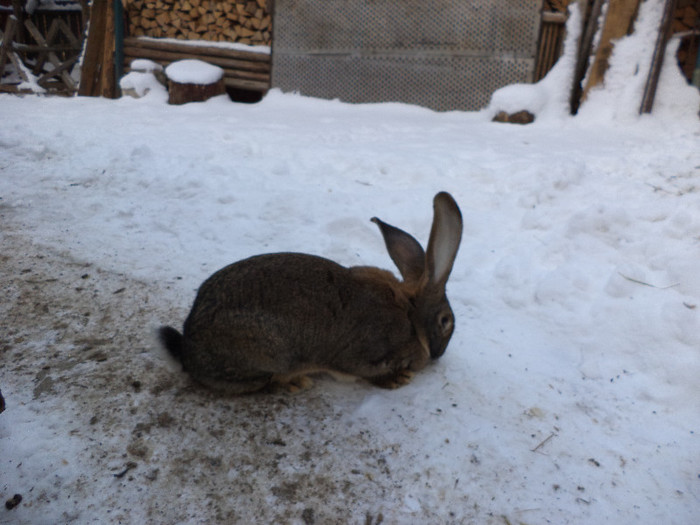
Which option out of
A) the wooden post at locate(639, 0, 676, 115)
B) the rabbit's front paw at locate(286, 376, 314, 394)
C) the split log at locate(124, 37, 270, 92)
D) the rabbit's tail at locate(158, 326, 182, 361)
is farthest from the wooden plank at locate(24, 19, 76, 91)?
the rabbit's front paw at locate(286, 376, 314, 394)

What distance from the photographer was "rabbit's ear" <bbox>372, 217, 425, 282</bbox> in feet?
8.18

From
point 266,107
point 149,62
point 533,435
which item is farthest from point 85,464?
point 149,62

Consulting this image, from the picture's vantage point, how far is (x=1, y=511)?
157 centimetres

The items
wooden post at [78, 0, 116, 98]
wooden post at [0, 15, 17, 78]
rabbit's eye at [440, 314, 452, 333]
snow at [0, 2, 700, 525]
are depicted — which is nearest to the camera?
snow at [0, 2, 700, 525]

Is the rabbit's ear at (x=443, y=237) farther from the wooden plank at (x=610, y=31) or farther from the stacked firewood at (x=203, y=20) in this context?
the stacked firewood at (x=203, y=20)

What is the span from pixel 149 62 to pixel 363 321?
344 inches

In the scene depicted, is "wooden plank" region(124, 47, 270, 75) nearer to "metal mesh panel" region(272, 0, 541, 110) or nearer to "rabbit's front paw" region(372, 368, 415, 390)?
"metal mesh panel" region(272, 0, 541, 110)

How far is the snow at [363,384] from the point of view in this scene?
5.85 feet

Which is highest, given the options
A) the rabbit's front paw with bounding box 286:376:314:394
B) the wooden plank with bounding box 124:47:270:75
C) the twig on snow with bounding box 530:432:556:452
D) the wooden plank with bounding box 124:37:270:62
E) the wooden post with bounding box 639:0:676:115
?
the wooden post with bounding box 639:0:676:115

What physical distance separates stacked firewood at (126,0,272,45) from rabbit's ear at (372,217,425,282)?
744 centimetres

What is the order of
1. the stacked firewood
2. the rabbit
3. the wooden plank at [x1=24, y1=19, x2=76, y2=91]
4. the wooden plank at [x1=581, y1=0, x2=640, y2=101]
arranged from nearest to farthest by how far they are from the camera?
the rabbit → the wooden plank at [x1=581, y1=0, x2=640, y2=101] → the stacked firewood → the wooden plank at [x1=24, y1=19, x2=76, y2=91]

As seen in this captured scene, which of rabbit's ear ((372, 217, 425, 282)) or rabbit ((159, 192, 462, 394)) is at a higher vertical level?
rabbit's ear ((372, 217, 425, 282))

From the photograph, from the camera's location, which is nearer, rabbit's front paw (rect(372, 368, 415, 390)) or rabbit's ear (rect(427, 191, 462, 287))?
rabbit's ear (rect(427, 191, 462, 287))

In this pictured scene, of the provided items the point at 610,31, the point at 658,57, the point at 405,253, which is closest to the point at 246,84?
the point at 610,31
